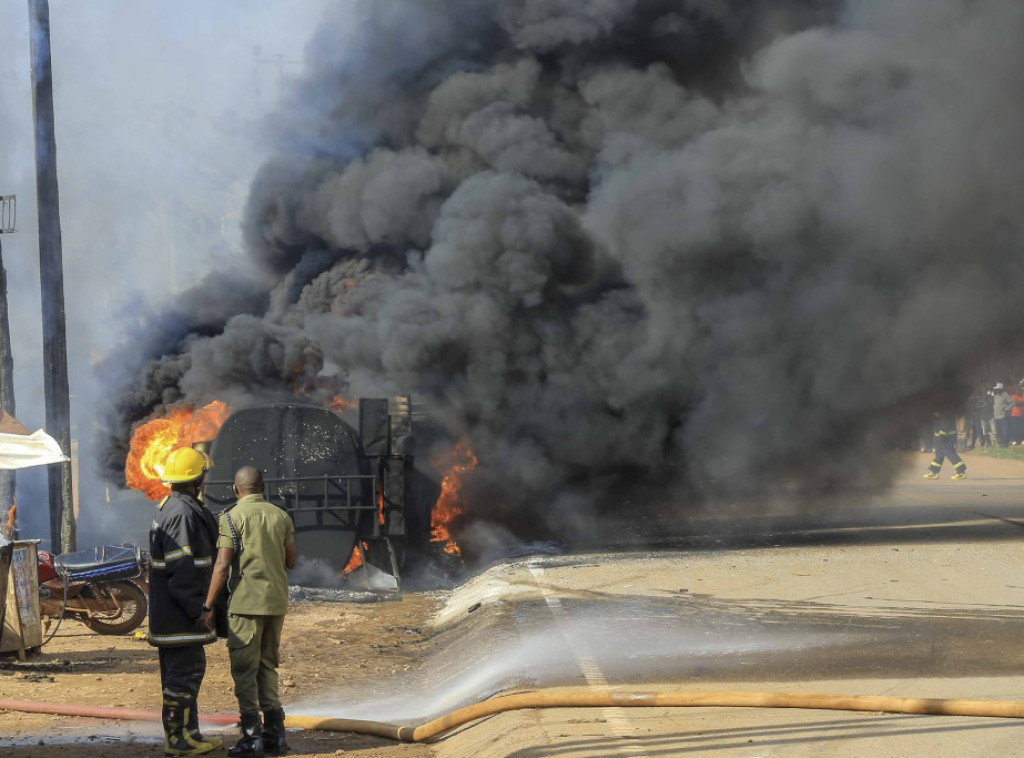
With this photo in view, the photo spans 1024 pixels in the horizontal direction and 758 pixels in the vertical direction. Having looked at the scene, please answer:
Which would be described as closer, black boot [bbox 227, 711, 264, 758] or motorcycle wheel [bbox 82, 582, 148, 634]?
black boot [bbox 227, 711, 264, 758]

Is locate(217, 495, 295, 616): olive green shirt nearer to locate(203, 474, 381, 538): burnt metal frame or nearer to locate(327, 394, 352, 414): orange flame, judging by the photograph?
locate(203, 474, 381, 538): burnt metal frame

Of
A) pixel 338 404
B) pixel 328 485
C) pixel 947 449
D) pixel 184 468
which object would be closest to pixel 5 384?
pixel 338 404

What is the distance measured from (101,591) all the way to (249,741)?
5.30m

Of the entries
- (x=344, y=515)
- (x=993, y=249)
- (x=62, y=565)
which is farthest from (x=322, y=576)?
(x=993, y=249)

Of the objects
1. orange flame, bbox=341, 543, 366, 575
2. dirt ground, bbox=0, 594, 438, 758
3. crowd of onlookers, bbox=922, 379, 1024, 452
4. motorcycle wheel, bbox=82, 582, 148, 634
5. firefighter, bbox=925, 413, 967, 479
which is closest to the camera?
dirt ground, bbox=0, 594, 438, 758

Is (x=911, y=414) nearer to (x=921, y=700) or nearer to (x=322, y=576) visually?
(x=322, y=576)

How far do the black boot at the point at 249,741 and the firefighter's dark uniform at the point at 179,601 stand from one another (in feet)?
0.89

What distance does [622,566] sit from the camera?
42.7ft

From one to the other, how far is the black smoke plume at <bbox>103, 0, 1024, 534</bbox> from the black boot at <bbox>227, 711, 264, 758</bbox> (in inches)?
419

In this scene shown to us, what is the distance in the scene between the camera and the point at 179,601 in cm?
553

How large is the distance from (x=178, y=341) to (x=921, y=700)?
707 inches

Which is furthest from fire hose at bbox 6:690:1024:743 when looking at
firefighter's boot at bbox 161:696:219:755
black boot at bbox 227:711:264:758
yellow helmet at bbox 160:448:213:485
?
yellow helmet at bbox 160:448:213:485

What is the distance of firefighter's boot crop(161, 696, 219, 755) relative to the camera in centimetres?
556

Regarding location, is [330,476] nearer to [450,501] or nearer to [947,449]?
[450,501]
